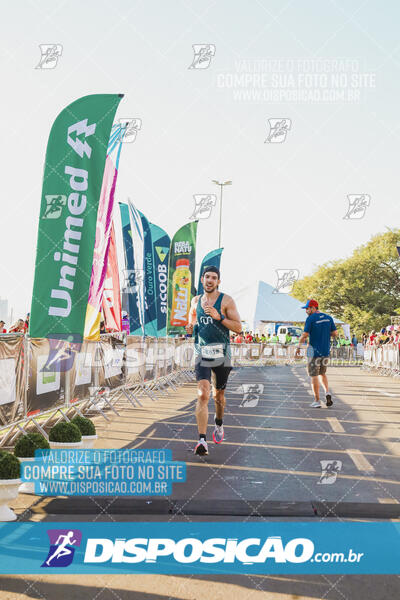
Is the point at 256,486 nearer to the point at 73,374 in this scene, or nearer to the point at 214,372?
the point at 214,372

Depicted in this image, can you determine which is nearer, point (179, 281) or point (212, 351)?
point (212, 351)

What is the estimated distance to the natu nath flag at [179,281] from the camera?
852 inches

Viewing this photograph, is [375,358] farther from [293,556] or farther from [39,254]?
[293,556]

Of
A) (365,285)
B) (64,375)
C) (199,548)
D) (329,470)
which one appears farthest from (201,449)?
(365,285)

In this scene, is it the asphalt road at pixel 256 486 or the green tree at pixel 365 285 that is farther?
the green tree at pixel 365 285

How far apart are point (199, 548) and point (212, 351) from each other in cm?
379

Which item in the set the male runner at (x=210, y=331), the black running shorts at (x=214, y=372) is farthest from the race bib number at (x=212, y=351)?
the black running shorts at (x=214, y=372)

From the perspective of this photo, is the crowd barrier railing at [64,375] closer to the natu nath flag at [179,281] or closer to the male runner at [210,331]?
the male runner at [210,331]

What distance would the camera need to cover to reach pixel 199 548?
407 centimetres

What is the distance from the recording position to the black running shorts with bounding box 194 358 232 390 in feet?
25.2

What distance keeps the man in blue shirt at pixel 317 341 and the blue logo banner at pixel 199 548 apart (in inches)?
324

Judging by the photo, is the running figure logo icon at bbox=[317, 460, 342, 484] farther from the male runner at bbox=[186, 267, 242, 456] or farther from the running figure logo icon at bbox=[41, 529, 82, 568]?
the running figure logo icon at bbox=[41, 529, 82, 568]

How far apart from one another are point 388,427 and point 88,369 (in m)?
4.94

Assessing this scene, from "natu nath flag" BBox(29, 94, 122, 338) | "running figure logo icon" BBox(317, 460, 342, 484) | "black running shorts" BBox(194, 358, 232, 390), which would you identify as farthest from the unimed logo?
"natu nath flag" BBox(29, 94, 122, 338)
